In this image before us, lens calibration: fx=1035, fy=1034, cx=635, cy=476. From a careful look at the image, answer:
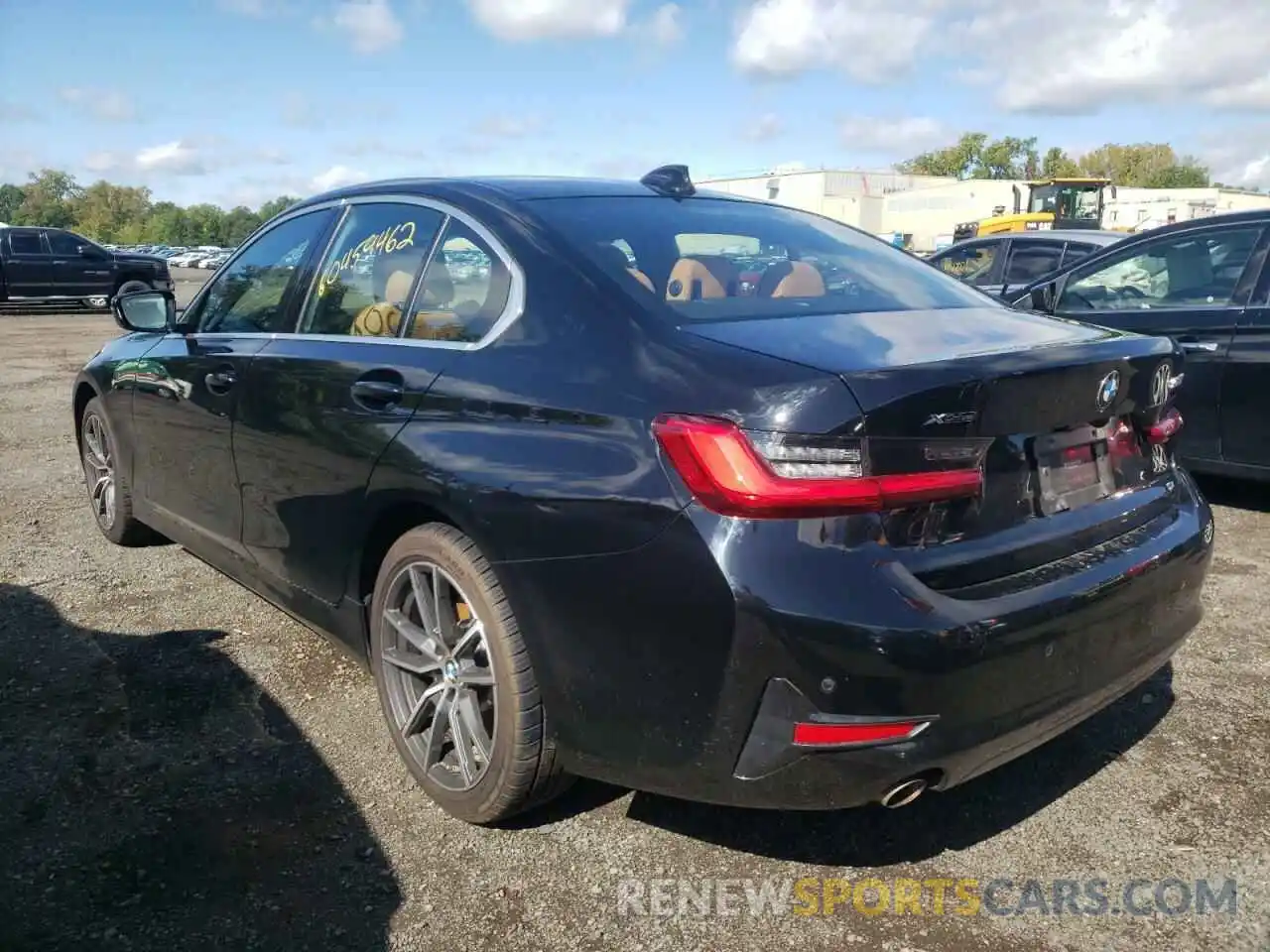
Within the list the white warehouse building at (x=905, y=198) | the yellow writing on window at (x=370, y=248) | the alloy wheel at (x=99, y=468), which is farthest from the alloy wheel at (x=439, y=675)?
the white warehouse building at (x=905, y=198)

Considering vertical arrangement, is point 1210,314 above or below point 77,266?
below

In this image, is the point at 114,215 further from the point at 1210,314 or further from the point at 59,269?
the point at 1210,314

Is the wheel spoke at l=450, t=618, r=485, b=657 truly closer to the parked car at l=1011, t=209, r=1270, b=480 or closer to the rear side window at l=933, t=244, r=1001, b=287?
the parked car at l=1011, t=209, r=1270, b=480

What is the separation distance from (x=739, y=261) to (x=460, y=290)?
78cm

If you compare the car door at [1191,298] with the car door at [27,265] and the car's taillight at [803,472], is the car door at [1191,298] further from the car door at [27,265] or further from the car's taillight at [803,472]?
the car door at [27,265]

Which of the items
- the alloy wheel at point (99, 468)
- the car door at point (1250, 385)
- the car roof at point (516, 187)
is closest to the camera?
the car roof at point (516, 187)

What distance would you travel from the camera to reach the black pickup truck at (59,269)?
21.1m

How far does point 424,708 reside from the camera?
2.84 metres

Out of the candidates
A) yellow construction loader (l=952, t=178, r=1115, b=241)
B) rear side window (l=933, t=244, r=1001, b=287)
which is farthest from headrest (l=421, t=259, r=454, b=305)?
yellow construction loader (l=952, t=178, r=1115, b=241)

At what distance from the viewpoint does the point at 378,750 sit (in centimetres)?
309

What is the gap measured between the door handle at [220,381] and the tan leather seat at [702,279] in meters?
1.70

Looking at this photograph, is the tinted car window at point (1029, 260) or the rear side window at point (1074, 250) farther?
the tinted car window at point (1029, 260)

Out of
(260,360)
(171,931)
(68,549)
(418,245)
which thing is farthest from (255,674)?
(68,549)

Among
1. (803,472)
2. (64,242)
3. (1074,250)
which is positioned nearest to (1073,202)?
(1074,250)
